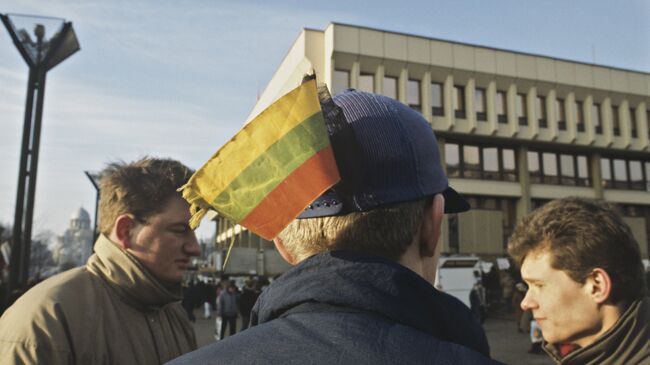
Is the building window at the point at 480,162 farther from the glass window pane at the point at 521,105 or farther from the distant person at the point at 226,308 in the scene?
the distant person at the point at 226,308

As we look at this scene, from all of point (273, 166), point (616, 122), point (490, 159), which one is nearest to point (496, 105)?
point (490, 159)

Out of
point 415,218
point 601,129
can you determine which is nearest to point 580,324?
point 415,218

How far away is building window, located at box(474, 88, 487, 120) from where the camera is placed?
32.2 metres

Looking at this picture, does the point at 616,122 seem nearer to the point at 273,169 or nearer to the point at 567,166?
the point at 567,166

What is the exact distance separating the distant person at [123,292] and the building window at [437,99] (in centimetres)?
2935

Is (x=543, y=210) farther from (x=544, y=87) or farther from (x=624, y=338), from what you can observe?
(x=544, y=87)

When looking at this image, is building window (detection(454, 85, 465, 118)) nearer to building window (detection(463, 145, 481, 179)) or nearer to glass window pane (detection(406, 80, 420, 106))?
building window (detection(463, 145, 481, 179))

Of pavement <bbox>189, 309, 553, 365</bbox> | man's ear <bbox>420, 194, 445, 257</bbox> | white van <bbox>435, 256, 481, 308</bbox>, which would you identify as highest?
man's ear <bbox>420, 194, 445, 257</bbox>

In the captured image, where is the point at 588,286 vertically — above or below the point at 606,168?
below

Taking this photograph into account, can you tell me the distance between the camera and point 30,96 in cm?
680

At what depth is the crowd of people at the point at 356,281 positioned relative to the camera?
1.08 m

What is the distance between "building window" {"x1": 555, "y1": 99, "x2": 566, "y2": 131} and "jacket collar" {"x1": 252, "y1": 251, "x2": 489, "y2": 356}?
116ft

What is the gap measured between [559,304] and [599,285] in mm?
167

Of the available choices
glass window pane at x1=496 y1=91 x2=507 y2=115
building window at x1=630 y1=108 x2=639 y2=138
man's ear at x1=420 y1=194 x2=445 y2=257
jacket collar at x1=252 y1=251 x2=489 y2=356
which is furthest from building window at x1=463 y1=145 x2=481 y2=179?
jacket collar at x1=252 y1=251 x2=489 y2=356
